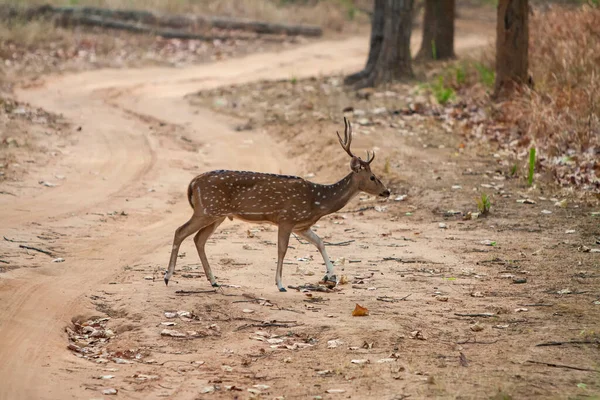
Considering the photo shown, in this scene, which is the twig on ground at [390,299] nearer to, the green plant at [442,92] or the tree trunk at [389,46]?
the green plant at [442,92]

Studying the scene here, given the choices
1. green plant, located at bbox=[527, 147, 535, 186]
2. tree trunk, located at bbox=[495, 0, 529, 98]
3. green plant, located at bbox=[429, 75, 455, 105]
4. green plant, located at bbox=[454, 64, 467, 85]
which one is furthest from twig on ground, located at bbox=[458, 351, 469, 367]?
green plant, located at bbox=[454, 64, 467, 85]

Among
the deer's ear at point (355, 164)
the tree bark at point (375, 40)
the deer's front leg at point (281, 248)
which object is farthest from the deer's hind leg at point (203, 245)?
the tree bark at point (375, 40)

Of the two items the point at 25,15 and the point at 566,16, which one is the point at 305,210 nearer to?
the point at 566,16

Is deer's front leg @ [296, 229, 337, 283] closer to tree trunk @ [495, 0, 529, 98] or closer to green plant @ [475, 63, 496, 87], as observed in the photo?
tree trunk @ [495, 0, 529, 98]

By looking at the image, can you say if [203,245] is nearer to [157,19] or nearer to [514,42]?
[514,42]

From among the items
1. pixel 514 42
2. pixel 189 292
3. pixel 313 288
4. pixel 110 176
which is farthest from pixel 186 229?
pixel 514 42

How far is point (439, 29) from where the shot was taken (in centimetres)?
2355

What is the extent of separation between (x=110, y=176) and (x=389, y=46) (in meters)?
8.48

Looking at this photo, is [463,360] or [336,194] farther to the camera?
[336,194]

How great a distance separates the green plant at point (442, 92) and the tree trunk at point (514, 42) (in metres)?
1.20

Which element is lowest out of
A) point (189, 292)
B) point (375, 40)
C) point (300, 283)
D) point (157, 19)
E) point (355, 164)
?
point (300, 283)

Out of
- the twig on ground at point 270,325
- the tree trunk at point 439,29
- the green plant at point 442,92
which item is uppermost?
the tree trunk at point 439,29

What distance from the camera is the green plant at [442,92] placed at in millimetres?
18453

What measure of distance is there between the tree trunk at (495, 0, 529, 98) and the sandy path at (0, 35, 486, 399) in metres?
4.94
